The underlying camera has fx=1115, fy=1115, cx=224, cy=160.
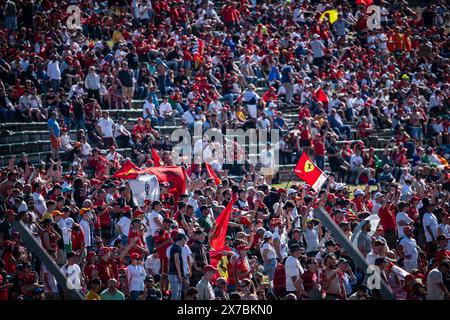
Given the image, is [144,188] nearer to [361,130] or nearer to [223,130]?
[223,130]

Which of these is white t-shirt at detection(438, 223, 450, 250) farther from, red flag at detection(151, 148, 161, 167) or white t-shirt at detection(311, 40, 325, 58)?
white t-shirt at detection(311, 40, 325, 58)

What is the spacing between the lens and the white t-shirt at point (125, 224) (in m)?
19.4

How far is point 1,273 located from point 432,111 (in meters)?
20.8

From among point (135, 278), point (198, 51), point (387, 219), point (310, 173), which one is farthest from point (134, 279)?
point (198, 51)

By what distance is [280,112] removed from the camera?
98.3 feet

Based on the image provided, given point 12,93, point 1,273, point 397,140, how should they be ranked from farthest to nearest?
point 397,140 → point 12,93 → point 1,273

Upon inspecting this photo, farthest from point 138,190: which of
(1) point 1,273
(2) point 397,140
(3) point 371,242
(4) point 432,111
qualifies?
(4) point 432,111

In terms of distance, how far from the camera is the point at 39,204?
20.3 m

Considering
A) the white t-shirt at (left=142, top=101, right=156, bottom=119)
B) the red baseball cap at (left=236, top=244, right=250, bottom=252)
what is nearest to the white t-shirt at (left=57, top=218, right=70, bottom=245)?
the red baseball cap at (left=236, top=244, right=250, bottom=252)

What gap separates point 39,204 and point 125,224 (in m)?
1.92

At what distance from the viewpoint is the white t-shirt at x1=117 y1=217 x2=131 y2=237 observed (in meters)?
19.4

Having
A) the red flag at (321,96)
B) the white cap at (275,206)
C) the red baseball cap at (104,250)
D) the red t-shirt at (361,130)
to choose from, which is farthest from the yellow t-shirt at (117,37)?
the red baseball cap at (104,250)

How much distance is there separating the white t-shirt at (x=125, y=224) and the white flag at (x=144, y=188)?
7.41ft

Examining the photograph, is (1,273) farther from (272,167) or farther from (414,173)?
(414,173)
